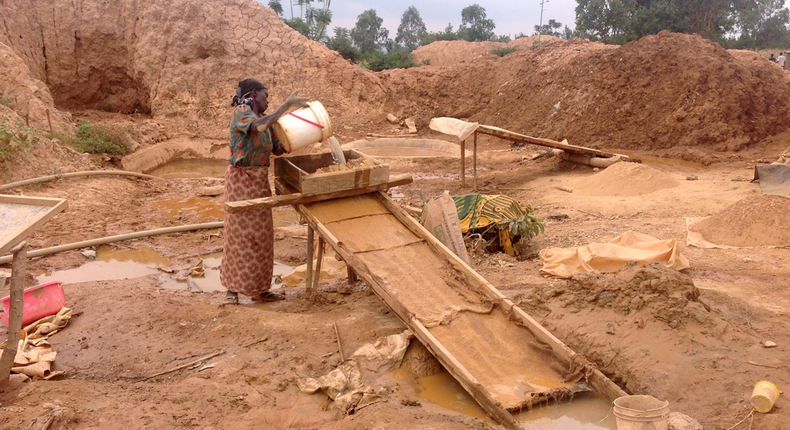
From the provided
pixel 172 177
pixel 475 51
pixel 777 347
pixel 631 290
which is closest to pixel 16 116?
pixel 172 177

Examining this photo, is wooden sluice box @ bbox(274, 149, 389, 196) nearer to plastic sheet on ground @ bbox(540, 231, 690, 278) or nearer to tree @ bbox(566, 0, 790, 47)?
plastic sheet on ground @ bbox(540, 231, 690, 278)

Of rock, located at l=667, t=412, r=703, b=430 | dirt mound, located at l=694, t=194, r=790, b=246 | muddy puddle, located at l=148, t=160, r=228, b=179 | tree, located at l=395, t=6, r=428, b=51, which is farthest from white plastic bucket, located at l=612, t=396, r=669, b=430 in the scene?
tree, located at l=395, t=6, r=428, b=51

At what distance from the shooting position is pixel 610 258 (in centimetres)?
515

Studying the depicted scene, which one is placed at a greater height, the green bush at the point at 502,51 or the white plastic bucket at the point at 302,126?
the green bush at the point at 502,51

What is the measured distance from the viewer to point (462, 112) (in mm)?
16672

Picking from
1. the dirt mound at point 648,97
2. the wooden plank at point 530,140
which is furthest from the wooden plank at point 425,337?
the dirt mound at point 648,97

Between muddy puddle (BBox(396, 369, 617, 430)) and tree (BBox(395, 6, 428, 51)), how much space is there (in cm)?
3675

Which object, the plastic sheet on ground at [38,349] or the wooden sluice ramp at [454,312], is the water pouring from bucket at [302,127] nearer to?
the wooden sluice ramp at [454,312]

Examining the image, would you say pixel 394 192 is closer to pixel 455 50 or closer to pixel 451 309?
pixel 451 309

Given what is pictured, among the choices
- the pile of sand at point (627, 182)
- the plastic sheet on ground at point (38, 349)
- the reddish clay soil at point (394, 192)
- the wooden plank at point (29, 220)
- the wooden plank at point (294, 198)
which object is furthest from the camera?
the pile of sand at point (627, 182)

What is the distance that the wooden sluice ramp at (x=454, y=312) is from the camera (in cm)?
329

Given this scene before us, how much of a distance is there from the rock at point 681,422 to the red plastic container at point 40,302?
439cm

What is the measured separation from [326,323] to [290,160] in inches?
63.1

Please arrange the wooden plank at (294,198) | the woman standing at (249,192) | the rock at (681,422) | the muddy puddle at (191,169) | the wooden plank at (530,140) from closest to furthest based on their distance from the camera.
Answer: the rock at (681,422) → the wooden plank at (294,198) → the woman standing at (249,192) → the wooden plank at (530,140) → the muddy puddle at (191,169)
